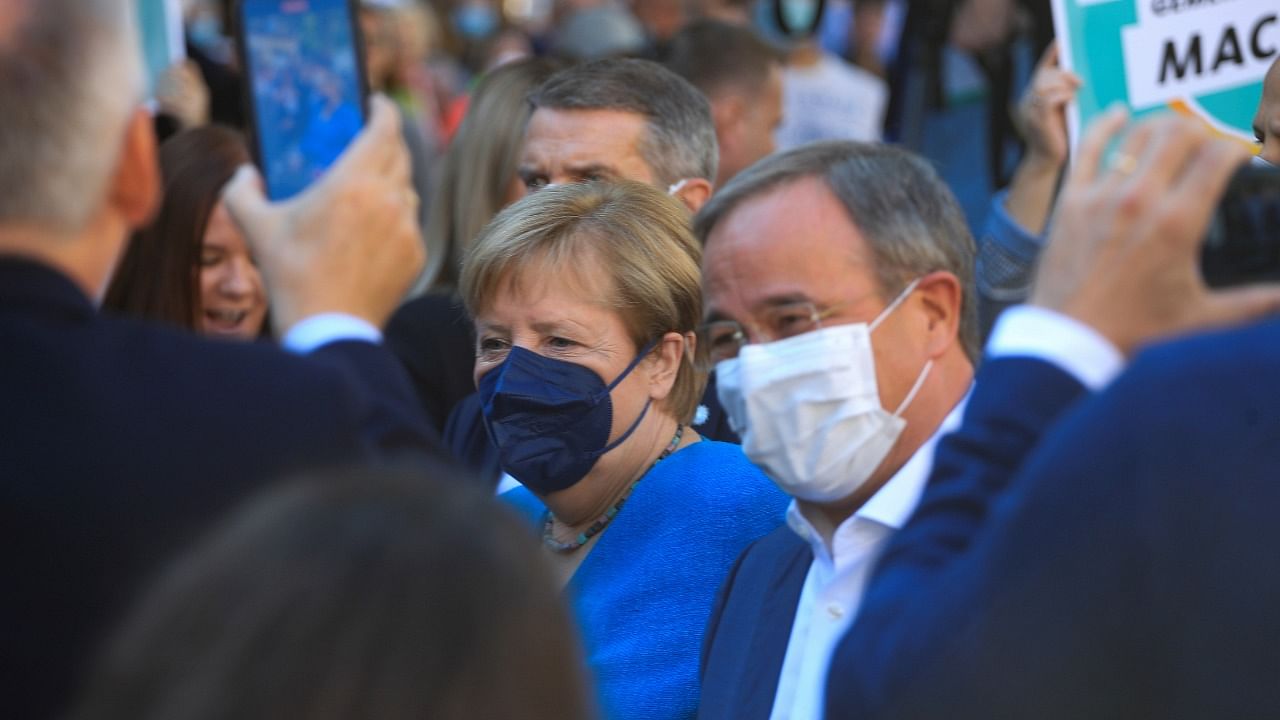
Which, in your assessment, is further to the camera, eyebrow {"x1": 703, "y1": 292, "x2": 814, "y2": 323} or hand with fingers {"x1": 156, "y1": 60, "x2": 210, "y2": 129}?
hand with fingers {"x1": 156, "y1": 60, "x2": 210, "y2": 129}

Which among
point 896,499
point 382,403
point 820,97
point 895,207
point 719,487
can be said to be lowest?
point 820,97

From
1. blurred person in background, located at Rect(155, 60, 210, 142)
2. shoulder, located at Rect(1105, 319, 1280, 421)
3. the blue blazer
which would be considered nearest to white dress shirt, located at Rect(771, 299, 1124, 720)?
the blue blazer

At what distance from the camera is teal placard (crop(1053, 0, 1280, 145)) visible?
4141 mm

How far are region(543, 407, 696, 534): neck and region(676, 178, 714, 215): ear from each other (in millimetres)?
1127

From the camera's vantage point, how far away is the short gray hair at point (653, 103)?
4.57m

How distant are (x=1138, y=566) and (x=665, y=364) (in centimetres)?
216

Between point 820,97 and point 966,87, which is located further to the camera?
point 820,97

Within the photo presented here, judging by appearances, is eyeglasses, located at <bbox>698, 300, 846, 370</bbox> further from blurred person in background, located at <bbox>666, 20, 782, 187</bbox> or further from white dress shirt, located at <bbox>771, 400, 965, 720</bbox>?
blurred person in background, located at <bbox>666, 20, 782, 187</bbox>

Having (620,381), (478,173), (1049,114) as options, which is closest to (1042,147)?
(1049,114)

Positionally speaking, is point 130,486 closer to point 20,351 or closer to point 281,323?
point 20,351

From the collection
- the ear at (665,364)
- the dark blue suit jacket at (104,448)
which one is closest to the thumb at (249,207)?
the dark blue suit jacket at (104,448)

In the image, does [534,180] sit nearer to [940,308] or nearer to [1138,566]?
[940,308]

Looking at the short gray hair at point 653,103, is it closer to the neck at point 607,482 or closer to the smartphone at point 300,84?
the neck at point 607,482

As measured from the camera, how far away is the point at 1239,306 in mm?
1663
